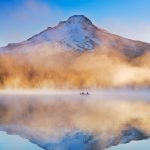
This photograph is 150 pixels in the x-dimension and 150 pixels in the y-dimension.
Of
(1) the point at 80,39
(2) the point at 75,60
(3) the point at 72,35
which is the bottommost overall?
(2) the point at 75,60

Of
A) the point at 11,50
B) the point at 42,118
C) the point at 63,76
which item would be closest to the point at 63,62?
the point at 63,76

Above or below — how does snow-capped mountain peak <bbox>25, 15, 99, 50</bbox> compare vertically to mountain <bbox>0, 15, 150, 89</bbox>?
above

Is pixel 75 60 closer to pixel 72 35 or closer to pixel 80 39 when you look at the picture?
pixel 80 39

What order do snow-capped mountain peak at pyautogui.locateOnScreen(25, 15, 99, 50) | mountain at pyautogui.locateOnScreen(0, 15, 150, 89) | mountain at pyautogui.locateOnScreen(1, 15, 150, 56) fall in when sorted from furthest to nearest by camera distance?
snow-capped mountain peak at pyautogui.locateOnScreen(25, 15, 99, 50) < mountain at pyautogui.locateOnScreen(1, 15, 150, 56) < mountain at pyautogui.locateOnScreen(0, 15, 150, 89)

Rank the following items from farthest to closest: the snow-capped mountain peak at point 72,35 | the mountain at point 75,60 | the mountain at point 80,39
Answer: the snow-capped mountain peak at point 72,35 → the mountain at point 80,39 → the mountain at point 75,60

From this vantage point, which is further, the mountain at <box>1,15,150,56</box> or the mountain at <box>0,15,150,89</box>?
the mountain at <box>1,15,150,56</box>

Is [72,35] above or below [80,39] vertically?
above

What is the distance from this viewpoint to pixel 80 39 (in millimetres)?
156750

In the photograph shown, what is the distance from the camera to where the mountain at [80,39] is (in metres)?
154

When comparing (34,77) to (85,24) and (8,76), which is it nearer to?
(8,76)

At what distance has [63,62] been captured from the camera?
14438cm

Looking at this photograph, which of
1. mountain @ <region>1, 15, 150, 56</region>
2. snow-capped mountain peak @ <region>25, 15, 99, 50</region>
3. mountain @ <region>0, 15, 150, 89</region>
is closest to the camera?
mountain @ <region>0, 15, 150, 89</region>

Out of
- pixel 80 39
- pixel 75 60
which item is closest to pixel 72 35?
pixel 80 39

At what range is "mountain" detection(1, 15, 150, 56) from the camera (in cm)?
15438
